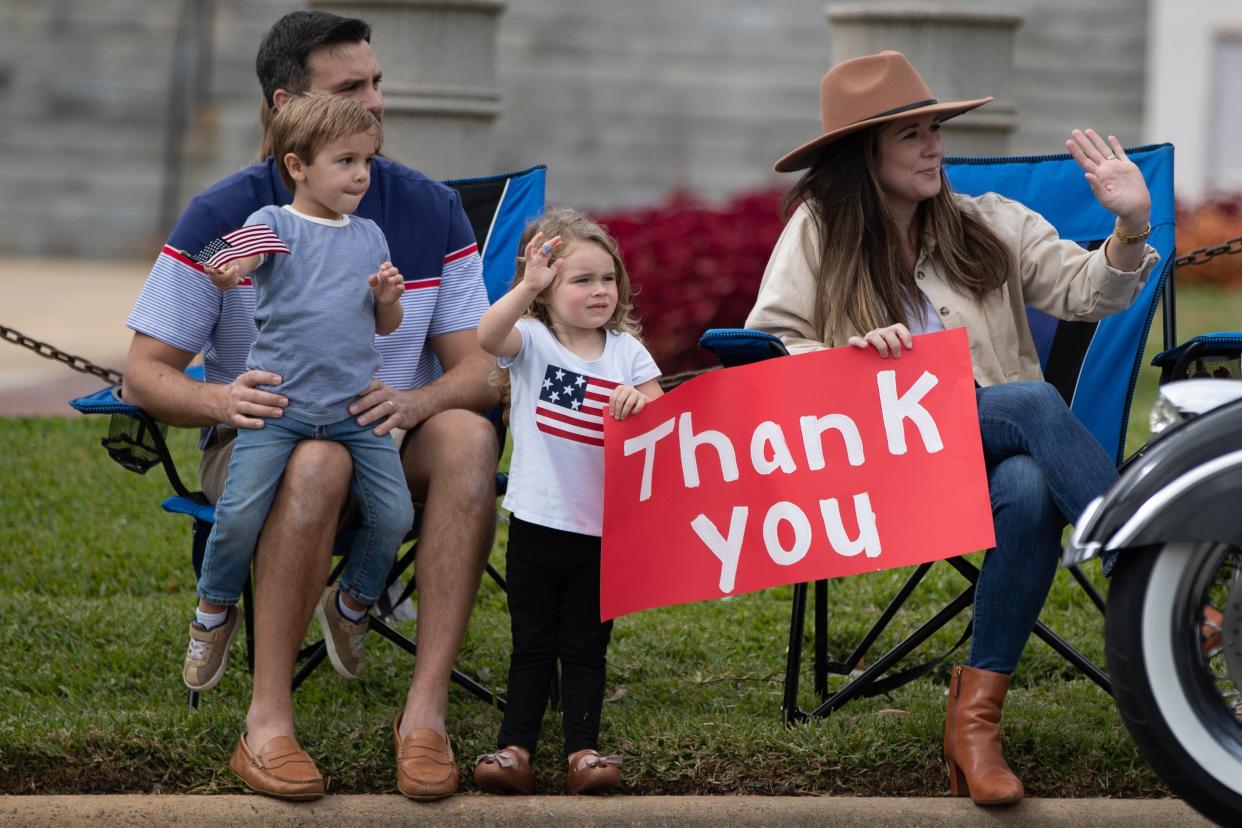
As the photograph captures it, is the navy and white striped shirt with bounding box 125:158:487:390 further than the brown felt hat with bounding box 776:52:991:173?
No

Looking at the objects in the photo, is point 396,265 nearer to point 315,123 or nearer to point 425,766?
point 315,123

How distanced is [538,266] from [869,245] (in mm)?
855

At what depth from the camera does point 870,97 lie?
12.8ft

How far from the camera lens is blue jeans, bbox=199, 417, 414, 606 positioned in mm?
3504

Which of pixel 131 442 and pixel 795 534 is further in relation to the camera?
pixel 131 442

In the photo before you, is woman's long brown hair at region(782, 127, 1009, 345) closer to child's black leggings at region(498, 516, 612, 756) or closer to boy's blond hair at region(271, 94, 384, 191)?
child's black leggings at region(498, 516, 612, 756)

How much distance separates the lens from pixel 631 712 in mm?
3957

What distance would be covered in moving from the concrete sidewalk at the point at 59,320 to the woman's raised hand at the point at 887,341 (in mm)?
4955

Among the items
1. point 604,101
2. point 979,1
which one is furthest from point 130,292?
point 979,1

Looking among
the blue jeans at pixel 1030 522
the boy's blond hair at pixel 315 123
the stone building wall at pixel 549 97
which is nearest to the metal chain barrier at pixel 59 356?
the boy's blond hair at pixel 315 123

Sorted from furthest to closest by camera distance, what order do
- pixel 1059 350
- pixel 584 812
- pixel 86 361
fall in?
pixel 86 361 → pixel 1059 350 → pixel 584 812

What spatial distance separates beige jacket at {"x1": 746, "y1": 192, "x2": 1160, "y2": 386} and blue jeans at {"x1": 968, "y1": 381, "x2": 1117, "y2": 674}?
1.21 ft

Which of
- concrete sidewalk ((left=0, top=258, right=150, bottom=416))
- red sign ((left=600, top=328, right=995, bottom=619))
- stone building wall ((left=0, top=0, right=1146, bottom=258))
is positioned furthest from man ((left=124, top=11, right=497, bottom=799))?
stone building wall ((left=0, top=0, right=1146, bottom=258))

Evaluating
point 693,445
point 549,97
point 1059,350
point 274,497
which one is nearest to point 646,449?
point 693,445
